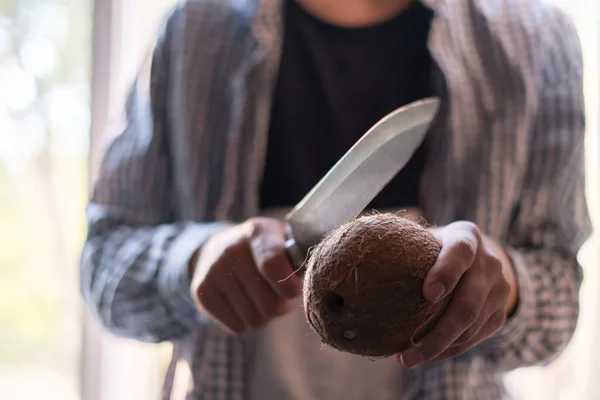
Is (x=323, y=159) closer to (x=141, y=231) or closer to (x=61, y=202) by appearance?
(x=141, y=231)

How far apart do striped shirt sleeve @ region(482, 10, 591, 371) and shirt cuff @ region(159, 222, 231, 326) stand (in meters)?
0.19

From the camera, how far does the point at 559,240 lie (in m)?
0.37

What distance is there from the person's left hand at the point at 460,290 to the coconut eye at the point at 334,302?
3cm

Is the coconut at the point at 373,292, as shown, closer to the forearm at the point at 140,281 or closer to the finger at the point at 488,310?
the finger at the point at 488,310

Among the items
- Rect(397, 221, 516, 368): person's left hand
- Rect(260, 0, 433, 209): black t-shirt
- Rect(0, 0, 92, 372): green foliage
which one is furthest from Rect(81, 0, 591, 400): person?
Rect(0, 0, 92, 372): green foliage

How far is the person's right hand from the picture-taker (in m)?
0.25

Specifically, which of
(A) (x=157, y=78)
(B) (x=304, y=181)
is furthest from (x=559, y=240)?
(A) (x=157, y=78)

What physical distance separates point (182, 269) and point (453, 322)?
0.59 feet

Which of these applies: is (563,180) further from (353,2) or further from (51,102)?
(51,102)

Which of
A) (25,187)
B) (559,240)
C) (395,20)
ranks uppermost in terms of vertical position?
(395,20)

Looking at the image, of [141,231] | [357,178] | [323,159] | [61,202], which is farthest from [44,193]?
[357,178]

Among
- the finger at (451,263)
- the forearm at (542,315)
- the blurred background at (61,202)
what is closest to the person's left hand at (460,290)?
the finger at (451,263)

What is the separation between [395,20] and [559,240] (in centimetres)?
19

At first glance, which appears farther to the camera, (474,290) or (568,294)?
(568,294)
